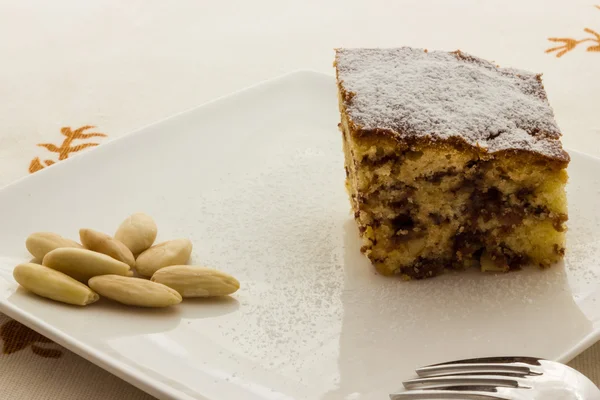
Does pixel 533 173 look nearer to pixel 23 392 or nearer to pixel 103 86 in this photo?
pixel 23 392

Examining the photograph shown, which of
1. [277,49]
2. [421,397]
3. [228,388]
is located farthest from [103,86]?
[421,397]

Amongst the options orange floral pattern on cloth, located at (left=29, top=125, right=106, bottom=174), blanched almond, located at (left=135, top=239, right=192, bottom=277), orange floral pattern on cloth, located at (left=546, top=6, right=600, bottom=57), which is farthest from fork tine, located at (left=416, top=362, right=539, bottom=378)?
orange floral pattern on cloth, located at (left=546, top=6, right=600, bottom=57)

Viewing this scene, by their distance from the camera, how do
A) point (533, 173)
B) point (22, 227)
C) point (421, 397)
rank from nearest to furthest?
point (421, 397)
point (533, 173)
point (22, 227)

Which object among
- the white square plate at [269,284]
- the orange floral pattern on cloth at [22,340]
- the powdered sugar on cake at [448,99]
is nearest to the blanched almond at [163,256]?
the white square plate at [269,284]

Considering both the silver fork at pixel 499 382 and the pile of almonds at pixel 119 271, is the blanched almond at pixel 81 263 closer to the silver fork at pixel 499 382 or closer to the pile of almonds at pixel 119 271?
the pile of almonds at pixel 119 271

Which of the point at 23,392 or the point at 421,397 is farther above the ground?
the point at 421,397

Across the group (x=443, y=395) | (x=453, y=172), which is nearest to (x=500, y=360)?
(x=443, y=395)

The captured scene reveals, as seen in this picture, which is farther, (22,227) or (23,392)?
(22,227)
